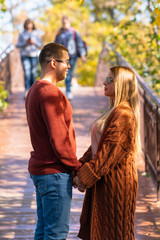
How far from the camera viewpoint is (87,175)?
→ 120 inches

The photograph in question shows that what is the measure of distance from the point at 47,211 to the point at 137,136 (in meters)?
0.85

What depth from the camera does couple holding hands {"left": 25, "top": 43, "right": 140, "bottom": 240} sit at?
295 centimetres

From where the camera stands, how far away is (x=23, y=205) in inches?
197

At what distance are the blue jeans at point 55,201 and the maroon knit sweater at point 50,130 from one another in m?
0.05

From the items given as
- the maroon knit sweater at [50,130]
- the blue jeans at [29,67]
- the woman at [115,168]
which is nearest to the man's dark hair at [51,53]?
the maroon knit sweater at [50,130]

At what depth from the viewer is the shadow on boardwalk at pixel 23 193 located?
4.38m

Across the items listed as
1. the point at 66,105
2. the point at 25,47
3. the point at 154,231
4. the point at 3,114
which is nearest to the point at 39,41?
the point at 25,47

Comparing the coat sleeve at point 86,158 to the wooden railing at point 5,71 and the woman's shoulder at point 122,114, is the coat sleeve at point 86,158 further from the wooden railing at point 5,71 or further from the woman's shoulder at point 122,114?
the wooden railing at point 5,71

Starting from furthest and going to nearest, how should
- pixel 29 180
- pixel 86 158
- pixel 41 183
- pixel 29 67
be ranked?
pixel 29 67 → pixel 29 180 → pixel 86 158 → pixel 41 183

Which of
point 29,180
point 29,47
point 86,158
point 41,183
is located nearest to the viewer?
point 41,183

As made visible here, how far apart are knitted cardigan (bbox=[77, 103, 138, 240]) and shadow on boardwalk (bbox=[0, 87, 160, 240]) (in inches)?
43.7

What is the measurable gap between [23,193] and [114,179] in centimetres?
250

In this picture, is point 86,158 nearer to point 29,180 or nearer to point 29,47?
point 29,180

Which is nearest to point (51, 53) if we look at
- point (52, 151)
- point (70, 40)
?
point (52, 151)
